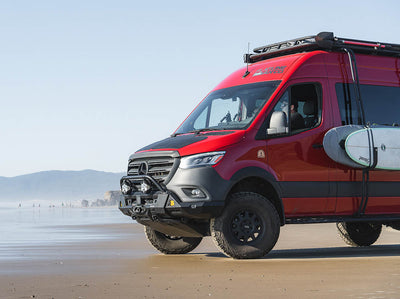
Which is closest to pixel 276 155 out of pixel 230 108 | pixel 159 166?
pixel 230 108

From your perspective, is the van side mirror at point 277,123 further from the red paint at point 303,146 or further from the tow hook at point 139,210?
the tow hook at point 139,210

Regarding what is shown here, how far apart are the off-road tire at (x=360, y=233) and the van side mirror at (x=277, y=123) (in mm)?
4344

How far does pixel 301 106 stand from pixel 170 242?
10.6 feet

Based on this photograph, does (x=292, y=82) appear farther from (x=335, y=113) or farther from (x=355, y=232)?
(x=355, y=232)

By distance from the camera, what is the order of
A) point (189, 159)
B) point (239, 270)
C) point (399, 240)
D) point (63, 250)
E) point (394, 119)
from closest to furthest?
point (239, 270) < point (189, 159) < point (394, 119) < point (63, 250) < point (399, 240)

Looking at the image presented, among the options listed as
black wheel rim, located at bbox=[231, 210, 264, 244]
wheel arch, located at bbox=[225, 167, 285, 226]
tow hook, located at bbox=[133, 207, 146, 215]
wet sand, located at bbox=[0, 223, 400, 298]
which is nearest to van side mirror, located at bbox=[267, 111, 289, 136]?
wheel arch, located at bbox=[225, 167, 285, 226]

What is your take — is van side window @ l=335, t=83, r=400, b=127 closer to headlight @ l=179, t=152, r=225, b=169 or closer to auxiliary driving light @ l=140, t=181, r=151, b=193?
headlight @ l=179, t=152, r=225, b=169

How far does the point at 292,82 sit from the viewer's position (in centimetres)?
1264

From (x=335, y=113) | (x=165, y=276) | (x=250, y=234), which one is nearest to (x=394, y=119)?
(x=335, y=113)

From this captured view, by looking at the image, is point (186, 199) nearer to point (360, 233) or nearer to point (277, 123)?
point (277, 123)

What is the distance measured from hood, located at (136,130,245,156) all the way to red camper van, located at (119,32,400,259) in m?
0.02

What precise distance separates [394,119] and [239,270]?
16.6 feet

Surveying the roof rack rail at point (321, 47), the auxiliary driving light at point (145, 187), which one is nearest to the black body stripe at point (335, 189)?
the auxiliary driving light at point (145, 187)

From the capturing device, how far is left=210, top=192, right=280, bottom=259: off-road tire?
1177 cm
